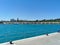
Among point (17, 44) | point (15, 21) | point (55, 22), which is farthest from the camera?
point (15, 21)

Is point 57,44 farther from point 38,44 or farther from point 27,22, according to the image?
point 27,22

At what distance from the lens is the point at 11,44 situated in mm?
4836

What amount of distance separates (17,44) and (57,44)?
1.34 meters

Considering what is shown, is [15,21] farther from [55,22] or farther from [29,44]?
[29,44]

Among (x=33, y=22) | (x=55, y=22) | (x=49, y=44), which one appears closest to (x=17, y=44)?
(x=49, y=44)

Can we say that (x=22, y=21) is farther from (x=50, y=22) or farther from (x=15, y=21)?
(x=50, y=22)

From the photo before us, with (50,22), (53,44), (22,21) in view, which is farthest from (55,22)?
(53,44)

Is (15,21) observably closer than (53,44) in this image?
Answer: No

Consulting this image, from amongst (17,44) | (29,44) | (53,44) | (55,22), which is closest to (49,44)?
(53,44)

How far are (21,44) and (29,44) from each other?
0.26 meters

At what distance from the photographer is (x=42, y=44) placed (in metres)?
4.95

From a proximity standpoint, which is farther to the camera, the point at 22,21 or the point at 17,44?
the point at 22,21

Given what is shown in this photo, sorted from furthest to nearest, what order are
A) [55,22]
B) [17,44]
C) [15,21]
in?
[15,21] < [55,22] < [17,44]

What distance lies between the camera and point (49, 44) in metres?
4.96
